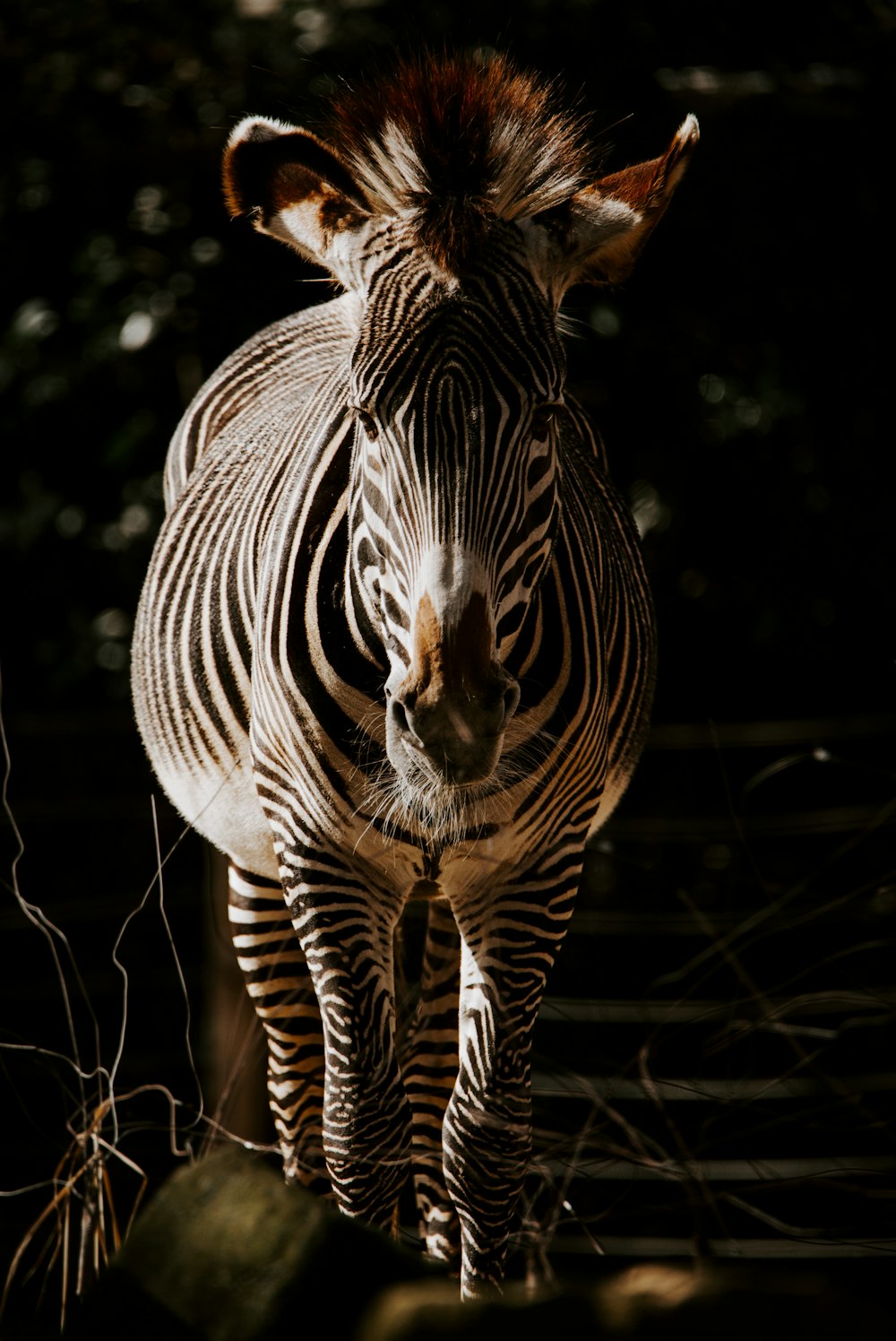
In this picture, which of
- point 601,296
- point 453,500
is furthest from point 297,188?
point 601,296

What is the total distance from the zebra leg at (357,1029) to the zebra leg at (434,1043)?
0.71 meters

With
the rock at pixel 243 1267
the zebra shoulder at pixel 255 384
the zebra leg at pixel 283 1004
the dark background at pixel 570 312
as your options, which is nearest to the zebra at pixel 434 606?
the zebra leg at pixel 283 1004

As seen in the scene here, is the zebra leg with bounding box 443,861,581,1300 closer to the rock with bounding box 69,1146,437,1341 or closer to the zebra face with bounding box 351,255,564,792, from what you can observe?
the zebra face with bounding box 351,255,564,792

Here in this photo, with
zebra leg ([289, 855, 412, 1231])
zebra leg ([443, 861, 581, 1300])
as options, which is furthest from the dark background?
zebra leg ([443, 861, 581, 1300])

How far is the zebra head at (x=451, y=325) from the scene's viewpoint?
227 centimetres

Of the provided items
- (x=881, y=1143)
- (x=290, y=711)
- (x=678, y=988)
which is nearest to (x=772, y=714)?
(x=678, y=988)

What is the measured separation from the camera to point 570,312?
5.37 meters

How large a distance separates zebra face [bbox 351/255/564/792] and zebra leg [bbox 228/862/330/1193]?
4.27 ft

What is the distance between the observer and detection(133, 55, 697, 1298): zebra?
2377 mm

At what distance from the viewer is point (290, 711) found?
276 cm

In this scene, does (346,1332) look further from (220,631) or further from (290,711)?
(220,631)

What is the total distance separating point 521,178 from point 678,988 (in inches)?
182

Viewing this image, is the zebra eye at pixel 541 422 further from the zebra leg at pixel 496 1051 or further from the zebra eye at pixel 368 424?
the zebra leg at pixel 496 1051

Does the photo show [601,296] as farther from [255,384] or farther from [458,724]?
[458,724]
